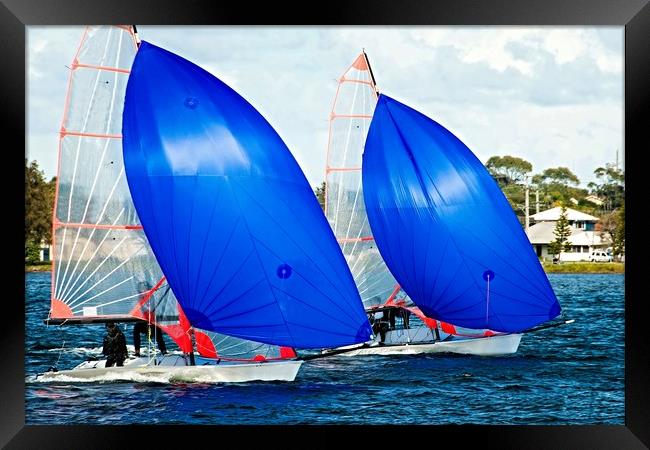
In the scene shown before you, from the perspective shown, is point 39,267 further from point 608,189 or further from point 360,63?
point 608,189

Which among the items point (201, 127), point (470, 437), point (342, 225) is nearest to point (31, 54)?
point (342, 225)

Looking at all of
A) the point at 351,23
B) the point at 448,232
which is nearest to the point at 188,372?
the point at 448,232

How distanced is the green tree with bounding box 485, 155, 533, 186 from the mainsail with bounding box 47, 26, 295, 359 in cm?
945

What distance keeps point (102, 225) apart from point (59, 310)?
4.42 feet

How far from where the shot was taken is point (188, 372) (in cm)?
1609

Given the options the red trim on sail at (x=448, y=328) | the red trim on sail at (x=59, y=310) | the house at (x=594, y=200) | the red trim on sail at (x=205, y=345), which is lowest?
the red trim on sail at (x=448, y=328)

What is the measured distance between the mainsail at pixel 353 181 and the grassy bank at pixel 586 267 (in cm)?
1031

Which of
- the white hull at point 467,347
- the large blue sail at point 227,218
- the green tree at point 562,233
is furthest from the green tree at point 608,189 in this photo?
the large blue sail at point 227,218

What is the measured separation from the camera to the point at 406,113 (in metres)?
19.5

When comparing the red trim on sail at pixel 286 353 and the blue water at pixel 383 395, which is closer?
the blue water at pixel 383 395

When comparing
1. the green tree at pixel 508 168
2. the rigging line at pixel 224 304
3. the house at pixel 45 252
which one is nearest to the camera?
the rigging line at pixel 224 304

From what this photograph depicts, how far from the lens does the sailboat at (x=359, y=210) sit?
69.4 ft

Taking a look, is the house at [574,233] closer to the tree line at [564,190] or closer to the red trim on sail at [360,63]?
the tree line at [564,190]

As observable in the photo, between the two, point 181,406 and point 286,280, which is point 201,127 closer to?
point 286,280
